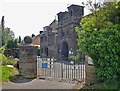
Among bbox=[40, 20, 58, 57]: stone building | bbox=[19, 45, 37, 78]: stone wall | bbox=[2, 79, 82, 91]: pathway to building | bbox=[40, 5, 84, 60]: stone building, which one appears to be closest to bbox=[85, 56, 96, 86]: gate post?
bbox=[2, 79, 82, 91]: pathway to building

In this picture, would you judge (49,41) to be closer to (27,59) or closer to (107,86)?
(27,59)

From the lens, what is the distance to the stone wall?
9.70 meters

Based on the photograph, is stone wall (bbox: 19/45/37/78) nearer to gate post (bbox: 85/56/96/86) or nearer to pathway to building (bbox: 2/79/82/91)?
pathway to building (bbox: 2/79/82/91)

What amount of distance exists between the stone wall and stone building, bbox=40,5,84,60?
2258 centimetres

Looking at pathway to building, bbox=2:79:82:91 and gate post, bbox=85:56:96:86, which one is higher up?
gate post, bbox=85:56:96:86

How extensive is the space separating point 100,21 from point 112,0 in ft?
2.61

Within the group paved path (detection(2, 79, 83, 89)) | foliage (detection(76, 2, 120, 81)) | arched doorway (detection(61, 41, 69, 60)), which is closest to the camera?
foliage (detection(76, 2, 120, 81))

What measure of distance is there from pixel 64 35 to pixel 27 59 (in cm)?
2899

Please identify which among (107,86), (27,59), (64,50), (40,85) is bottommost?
(40,85)

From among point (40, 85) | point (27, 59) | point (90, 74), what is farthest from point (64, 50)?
point (90, 74)

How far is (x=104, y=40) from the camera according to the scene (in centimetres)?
629

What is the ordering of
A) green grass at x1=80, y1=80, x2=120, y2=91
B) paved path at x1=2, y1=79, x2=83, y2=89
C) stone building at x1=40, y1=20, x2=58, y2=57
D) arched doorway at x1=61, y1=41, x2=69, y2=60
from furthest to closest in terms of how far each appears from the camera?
stone building at x1=40, y1=20, x2=58, y2=57 → arched doorway at x1=61, y1=41, x2=69, y2=60 → paved path at x1=2, y1=79, x2=83, y2=89 → green grass at x1=80, y1=80, x2=120, y2=91

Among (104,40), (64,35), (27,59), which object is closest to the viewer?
(104,40)

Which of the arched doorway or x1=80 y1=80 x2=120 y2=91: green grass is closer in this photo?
x1=80 y1=80 x2=120 y2=91: green grass
